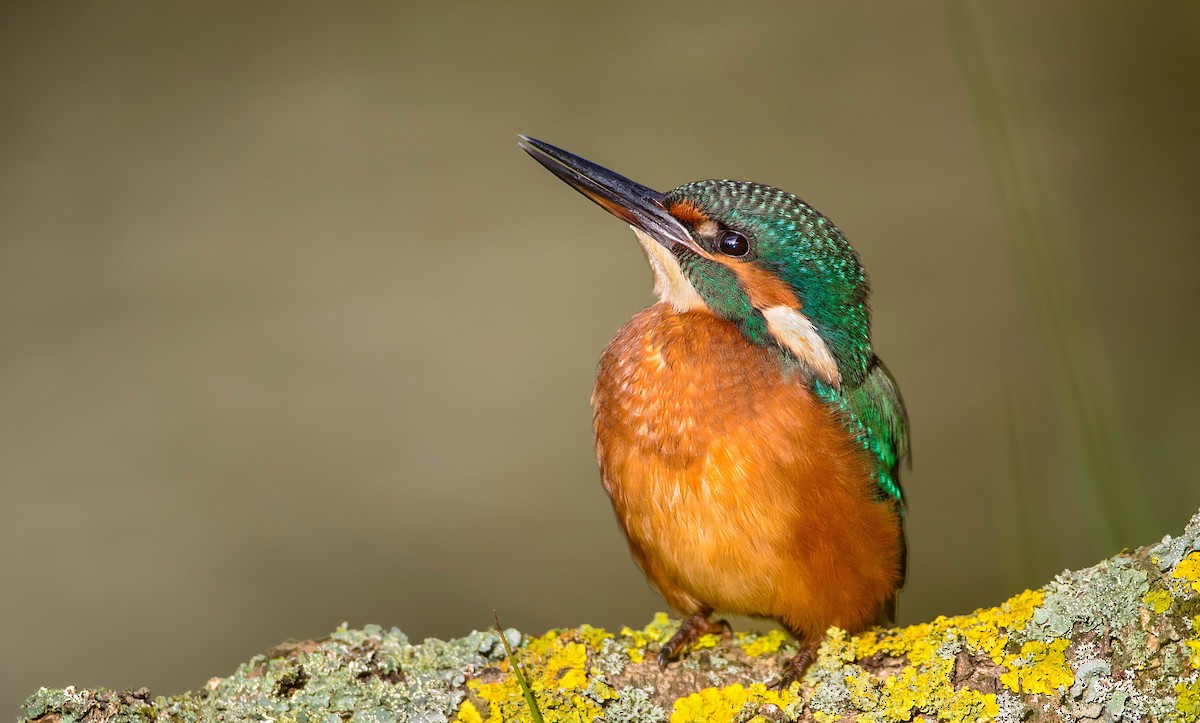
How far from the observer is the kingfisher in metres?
2.55

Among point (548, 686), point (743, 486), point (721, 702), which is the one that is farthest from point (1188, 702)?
point (548, 686)

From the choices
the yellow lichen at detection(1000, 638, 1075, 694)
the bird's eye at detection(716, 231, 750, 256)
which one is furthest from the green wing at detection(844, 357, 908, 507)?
the yellow lichen at detection(1000, 638, 1075, 694)

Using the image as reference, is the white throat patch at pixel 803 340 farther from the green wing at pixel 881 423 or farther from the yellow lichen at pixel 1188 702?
the yellow lichen at pixel 1188 702

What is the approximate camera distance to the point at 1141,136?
5930mm

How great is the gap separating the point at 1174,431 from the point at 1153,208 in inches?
151

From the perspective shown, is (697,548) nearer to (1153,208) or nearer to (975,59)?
(975,59)

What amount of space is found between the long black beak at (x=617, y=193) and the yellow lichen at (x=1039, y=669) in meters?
1.36

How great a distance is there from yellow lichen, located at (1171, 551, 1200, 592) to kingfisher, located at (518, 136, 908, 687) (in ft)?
2.68

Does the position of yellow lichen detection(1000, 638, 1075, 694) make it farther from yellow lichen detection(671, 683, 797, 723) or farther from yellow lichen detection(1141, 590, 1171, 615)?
yellow lichen detection(671, 683, 797, 723)

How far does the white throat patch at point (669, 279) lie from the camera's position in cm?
288

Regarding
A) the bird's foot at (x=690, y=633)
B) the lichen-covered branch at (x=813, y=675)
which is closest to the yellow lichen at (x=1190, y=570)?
the lichen-covered branch at (x=813, y=675)

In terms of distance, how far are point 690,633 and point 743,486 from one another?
15.0 inches

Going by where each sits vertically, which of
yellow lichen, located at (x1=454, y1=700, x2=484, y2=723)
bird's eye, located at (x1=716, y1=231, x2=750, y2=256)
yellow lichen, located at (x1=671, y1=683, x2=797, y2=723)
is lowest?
yellow lichen, located at (x1=671, y1=683, x2=797, y2=723)

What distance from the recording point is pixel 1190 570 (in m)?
1.94
